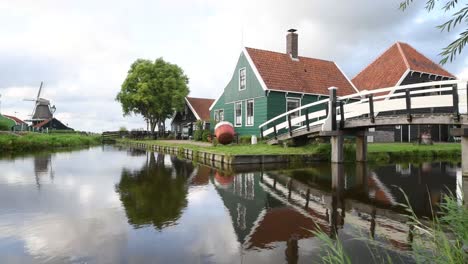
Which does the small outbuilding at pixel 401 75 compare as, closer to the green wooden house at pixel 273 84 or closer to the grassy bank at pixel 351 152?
the green wooden house at pixel 273 84

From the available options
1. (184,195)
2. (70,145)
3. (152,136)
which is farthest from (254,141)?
(152,136)

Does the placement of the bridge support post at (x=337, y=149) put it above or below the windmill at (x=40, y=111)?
below

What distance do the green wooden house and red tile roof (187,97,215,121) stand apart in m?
9.89

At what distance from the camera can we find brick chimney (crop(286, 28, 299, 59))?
82.1ft

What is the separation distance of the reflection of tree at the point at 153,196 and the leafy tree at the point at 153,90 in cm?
2876

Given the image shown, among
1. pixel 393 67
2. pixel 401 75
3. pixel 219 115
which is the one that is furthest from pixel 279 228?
pixel 393 67

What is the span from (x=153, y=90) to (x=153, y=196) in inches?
1353

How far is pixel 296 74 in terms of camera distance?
23.9 metres

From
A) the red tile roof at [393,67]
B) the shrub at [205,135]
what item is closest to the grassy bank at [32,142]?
the shrub at [205,135]

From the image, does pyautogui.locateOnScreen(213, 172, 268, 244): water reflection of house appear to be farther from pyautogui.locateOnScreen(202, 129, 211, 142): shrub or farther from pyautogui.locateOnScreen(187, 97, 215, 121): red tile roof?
pyautogui.locateOnScreen(187, 97, 215, 121): red tile roof

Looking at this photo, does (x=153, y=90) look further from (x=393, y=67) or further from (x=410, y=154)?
(x=410, y=154)

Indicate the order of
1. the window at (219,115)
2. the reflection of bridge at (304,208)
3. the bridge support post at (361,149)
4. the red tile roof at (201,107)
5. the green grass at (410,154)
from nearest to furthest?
the reflection of bridge at (304,208) < the bridge support post at (361,149) < the green grass at (410,154) < the window at (219,115) < the red tile roof at (201,107)

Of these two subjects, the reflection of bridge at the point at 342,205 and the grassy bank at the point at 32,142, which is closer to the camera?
the reflection of bridge at the point at 342,205

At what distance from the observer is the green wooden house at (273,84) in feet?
72.7
